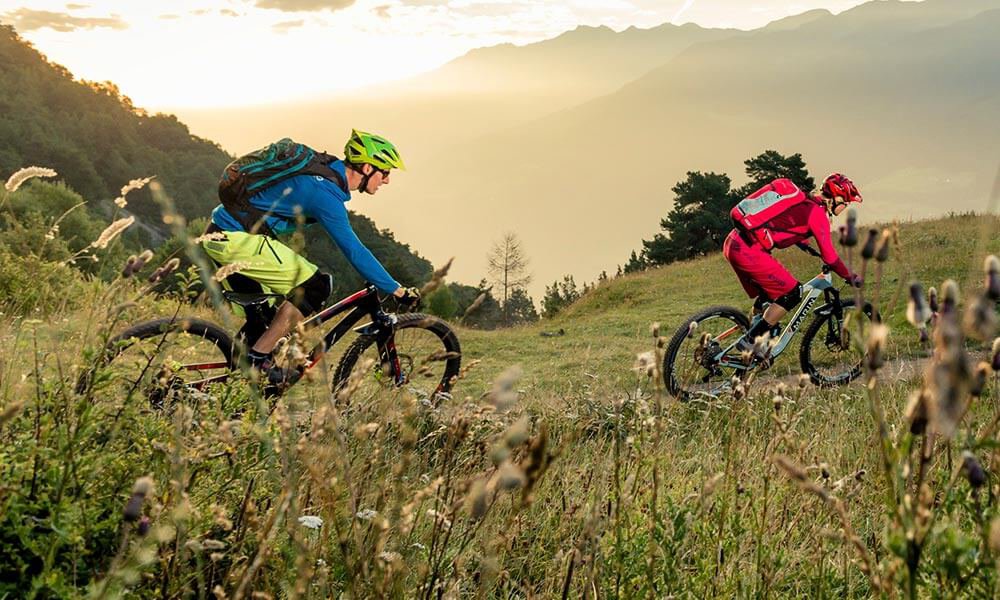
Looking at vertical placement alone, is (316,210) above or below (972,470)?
above

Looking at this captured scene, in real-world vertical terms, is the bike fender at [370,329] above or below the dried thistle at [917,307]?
below

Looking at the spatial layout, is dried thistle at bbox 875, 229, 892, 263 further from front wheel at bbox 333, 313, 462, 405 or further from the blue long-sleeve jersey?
the blue long-sleeve jersey

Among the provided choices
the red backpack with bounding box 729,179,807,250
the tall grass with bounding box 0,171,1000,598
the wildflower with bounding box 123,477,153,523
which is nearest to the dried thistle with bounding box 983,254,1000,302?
the tall grass with bounding box 0,171,1000,598

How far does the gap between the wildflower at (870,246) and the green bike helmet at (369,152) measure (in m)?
6.00

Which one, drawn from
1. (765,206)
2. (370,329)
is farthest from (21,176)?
(765,206)

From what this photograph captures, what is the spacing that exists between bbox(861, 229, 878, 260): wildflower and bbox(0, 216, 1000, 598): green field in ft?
0.32

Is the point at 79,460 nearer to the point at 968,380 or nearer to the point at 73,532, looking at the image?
the point at 73,532

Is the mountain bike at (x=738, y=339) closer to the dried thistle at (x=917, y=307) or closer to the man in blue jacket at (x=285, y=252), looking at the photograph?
the man in blue jacket at (x=285, y=252)

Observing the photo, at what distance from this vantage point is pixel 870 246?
1.27m

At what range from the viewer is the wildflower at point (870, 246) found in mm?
1263

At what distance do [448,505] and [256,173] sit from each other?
13.7 ft

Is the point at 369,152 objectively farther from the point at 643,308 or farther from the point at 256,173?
the point at 643,308

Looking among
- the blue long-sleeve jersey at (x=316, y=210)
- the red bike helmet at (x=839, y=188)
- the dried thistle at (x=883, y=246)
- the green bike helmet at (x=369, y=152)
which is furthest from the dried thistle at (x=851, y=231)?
the red bike helmet at (x=839, y=188)

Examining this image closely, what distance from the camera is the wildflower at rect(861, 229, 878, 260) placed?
4.14 feet
